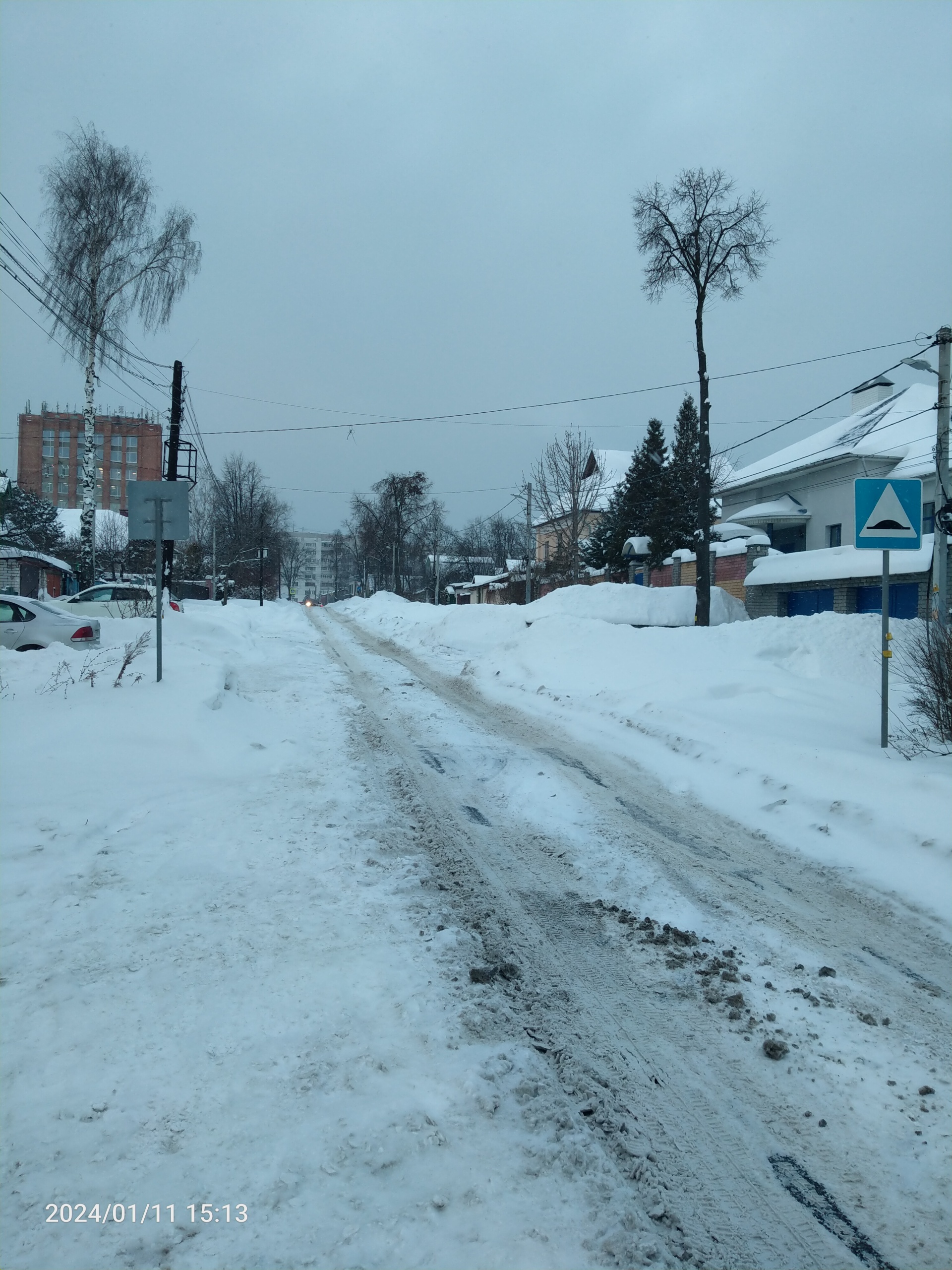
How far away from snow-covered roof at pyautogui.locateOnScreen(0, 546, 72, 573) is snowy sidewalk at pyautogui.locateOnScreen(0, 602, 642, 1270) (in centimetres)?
3289

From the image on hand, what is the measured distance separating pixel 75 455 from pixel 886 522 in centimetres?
11904

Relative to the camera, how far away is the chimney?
117 ft

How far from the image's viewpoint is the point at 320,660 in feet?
60.3

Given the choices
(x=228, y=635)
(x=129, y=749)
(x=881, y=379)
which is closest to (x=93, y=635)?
(x=228, y=635)

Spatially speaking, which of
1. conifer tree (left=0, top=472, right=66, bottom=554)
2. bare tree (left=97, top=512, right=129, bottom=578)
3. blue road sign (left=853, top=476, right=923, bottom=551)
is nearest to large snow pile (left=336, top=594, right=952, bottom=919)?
blue road sign (left=853, top=476, right=923, bottom=551)

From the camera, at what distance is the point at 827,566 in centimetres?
2303

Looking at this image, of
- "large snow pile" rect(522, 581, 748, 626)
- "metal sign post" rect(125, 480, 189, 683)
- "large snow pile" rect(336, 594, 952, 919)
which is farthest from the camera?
"large snow pile" rect(522, 581, 748, 626)

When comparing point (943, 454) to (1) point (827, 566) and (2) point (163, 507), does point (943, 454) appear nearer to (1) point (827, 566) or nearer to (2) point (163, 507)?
(1) point (827, 566)

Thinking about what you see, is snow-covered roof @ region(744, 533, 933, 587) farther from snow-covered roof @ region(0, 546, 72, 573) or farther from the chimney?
snow-covered roof @ region(0, 546, 72, 573)

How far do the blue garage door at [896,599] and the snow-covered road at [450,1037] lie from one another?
61.4 feet

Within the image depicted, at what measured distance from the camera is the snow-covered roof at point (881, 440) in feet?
98.1

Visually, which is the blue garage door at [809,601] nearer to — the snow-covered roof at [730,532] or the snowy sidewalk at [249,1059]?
the snow-covered roof at [730,532]

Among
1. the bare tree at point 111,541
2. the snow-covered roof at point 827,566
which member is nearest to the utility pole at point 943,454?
the snow-covered roof at point 827,566

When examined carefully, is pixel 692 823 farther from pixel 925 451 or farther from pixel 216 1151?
pixel 925 451
